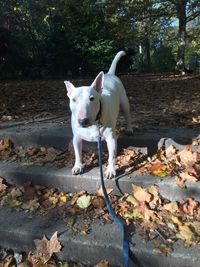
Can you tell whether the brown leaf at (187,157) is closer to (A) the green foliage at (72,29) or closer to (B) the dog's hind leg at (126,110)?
(B) the dog's hind leg at (126,110)

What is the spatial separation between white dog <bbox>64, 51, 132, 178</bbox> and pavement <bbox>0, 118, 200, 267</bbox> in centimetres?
20

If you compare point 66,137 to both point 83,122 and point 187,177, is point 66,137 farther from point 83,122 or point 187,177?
point 187,177

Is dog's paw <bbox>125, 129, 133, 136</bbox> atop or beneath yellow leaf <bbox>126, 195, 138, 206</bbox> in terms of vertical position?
atop

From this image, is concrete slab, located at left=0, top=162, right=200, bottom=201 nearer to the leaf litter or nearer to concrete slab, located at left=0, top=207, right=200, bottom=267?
the leaf litter

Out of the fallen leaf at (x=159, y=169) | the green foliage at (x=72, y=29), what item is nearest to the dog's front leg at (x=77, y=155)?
the fallen leaf at (x=159, y=169)

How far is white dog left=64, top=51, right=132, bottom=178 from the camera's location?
3455 mm

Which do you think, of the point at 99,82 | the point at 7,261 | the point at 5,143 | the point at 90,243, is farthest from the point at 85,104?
the point at 5,143

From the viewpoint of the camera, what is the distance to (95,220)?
11.5 ft

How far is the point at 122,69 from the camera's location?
21328 mm

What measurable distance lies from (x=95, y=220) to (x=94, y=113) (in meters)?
0.98

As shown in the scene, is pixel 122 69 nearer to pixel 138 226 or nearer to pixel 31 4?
pixel 31 4

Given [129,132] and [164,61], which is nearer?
[129,132]

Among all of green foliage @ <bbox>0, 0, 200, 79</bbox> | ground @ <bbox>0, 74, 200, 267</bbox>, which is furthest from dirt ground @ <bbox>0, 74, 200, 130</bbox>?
green foliage @ <bbox>0, 0, 200, 79</bbox>

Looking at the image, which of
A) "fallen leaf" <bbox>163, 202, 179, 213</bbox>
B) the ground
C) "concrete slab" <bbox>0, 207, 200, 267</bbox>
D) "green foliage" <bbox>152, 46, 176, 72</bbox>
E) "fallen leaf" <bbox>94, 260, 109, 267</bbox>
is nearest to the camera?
"concrete slab" <bbox>0, 207, 200, 267</bbox>
